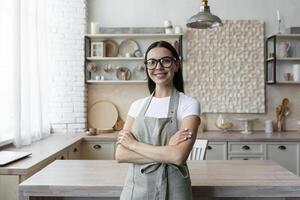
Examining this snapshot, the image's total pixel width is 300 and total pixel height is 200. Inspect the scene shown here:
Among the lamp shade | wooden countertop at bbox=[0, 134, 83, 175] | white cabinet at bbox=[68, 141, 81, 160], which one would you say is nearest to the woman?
wooden countertop at bbox=[0, 134, 83, 175]

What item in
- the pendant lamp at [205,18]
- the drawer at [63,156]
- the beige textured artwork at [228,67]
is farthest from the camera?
the beige textured artwork at [228,67]

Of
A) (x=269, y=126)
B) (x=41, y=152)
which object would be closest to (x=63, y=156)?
(x=41, y=152)

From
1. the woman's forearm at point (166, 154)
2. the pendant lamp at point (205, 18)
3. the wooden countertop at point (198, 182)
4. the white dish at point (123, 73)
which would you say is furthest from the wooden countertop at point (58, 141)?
the pendant lamp at point (205, 18)

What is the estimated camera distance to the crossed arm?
1.56 m

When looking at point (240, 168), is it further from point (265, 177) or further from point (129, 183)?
point (129, 183)

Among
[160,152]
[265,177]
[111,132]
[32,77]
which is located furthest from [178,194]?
[111,132]

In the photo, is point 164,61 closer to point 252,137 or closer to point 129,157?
point 129,157

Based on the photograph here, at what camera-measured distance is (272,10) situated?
4988 mm

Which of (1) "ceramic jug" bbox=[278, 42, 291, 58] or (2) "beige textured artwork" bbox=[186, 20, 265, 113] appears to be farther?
(2) "beige textured artwork" bbox=[186, 20, 265, 113]

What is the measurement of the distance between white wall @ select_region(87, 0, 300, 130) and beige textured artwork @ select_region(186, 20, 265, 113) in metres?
0.14

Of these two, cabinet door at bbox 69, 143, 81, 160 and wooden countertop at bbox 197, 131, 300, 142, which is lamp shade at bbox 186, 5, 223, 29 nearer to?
wooden countertop at bbox 197, 131, 300, 142

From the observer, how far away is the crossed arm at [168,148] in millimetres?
1560

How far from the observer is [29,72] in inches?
148

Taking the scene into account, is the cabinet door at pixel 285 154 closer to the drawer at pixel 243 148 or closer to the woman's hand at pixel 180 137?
the drawer at pixel 243 148
